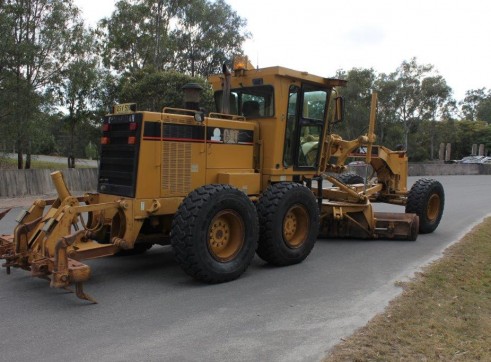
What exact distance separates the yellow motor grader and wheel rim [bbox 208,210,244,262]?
14mm

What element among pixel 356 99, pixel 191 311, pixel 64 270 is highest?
pixel 356 99

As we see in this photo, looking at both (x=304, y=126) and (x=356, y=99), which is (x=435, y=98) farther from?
(x=304, y=126)

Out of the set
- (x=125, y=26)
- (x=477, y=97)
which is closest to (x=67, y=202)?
(x=125, y=26)

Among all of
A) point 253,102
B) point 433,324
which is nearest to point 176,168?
point 253,102

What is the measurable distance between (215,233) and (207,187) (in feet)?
2.03

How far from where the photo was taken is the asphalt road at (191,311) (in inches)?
163

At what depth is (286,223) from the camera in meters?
7.26

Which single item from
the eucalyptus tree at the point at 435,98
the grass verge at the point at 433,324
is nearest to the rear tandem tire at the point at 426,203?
the grass verge at the point at 433,324

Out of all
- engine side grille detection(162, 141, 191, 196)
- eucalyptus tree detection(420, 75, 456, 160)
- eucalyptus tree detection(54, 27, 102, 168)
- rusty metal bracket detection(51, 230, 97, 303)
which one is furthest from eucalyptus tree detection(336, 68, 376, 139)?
rusty metal bracket detection(51, 230, 97, 303)

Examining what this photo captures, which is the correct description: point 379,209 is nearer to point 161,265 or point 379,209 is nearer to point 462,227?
point 462,227

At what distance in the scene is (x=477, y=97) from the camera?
96125 millimetres

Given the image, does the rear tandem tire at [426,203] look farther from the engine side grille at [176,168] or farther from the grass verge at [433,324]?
the engine side grille at [176,168]

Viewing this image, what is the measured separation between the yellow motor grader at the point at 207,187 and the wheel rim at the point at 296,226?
0.02m

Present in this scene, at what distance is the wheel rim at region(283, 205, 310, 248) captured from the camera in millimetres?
7285
